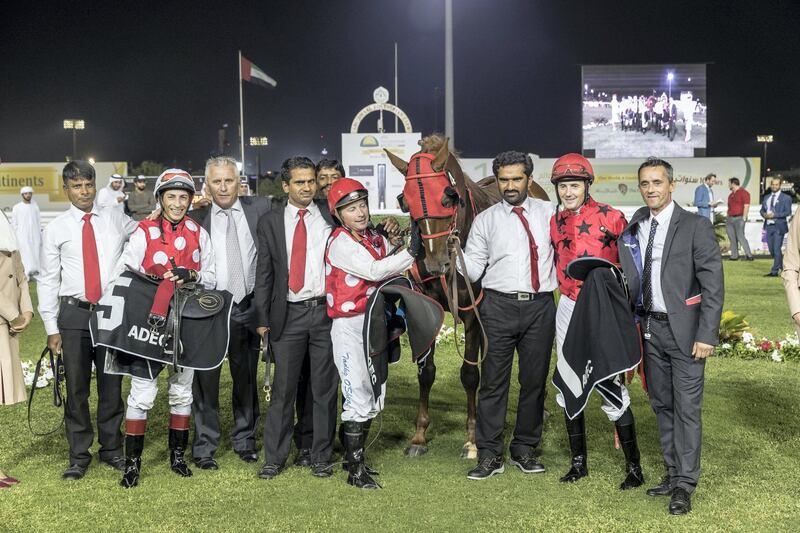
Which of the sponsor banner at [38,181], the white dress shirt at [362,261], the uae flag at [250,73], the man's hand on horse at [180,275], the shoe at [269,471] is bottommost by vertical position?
the shoe at [269,471]

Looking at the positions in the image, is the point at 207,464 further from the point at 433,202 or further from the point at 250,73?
the point at 250,73

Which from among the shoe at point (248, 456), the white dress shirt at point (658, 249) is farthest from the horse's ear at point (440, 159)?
the shoe at point (248, 456)

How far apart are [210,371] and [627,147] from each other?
90.6 feet

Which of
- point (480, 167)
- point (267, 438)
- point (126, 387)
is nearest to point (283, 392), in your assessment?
point (267, 438)

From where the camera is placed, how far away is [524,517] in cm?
438

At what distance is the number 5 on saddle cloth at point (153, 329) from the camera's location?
4.79 metres

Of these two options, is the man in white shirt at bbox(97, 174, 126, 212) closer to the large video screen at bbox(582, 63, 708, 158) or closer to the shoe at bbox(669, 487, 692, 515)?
the shoe at bbox(669, 487, 692, 515)

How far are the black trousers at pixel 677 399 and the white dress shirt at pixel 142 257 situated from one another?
2.74m

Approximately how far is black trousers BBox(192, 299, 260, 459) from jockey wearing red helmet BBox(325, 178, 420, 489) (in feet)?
3.04

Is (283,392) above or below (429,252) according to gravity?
below

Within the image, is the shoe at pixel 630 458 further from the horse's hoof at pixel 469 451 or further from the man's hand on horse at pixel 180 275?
the man's hand on horse at pixel 180 275

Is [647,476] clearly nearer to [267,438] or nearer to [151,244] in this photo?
[267,438]

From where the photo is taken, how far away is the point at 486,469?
201 inches

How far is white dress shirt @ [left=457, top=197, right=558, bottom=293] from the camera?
499 centimetres
